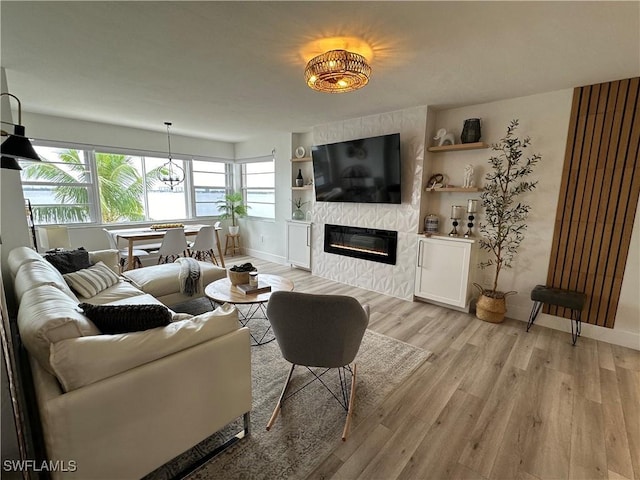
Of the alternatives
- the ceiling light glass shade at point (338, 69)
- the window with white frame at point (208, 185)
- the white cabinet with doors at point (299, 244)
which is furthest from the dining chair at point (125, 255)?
the ceiling light glass shade at point (338, 69)

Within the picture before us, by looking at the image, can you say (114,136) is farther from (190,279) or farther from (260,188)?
(190,279)

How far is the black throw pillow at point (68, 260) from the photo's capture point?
2758 millimetres

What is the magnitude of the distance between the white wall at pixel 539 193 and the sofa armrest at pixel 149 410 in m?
3.28

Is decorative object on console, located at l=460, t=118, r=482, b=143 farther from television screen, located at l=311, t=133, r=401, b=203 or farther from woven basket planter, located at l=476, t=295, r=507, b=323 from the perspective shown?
woven basket planter, located at l=476, t=295, r=507, b=323

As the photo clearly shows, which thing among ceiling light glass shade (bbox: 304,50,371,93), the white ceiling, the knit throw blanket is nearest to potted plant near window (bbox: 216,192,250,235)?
the white ceiling

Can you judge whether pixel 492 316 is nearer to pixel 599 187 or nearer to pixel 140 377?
pixel 599 187

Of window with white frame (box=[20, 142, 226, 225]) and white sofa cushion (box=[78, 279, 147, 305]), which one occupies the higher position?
window with white frame (box=[20, 142, 226, 225])

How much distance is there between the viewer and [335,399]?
6.62 feet

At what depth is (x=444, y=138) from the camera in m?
3.59

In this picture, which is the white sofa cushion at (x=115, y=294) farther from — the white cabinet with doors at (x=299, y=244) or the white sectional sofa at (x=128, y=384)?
the white cabinet with doors at (x=299, y=244)

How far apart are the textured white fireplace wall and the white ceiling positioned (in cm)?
40

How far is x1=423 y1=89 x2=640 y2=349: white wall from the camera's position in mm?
2803

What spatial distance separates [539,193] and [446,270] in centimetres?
130

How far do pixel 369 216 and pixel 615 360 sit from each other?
2.95 m
